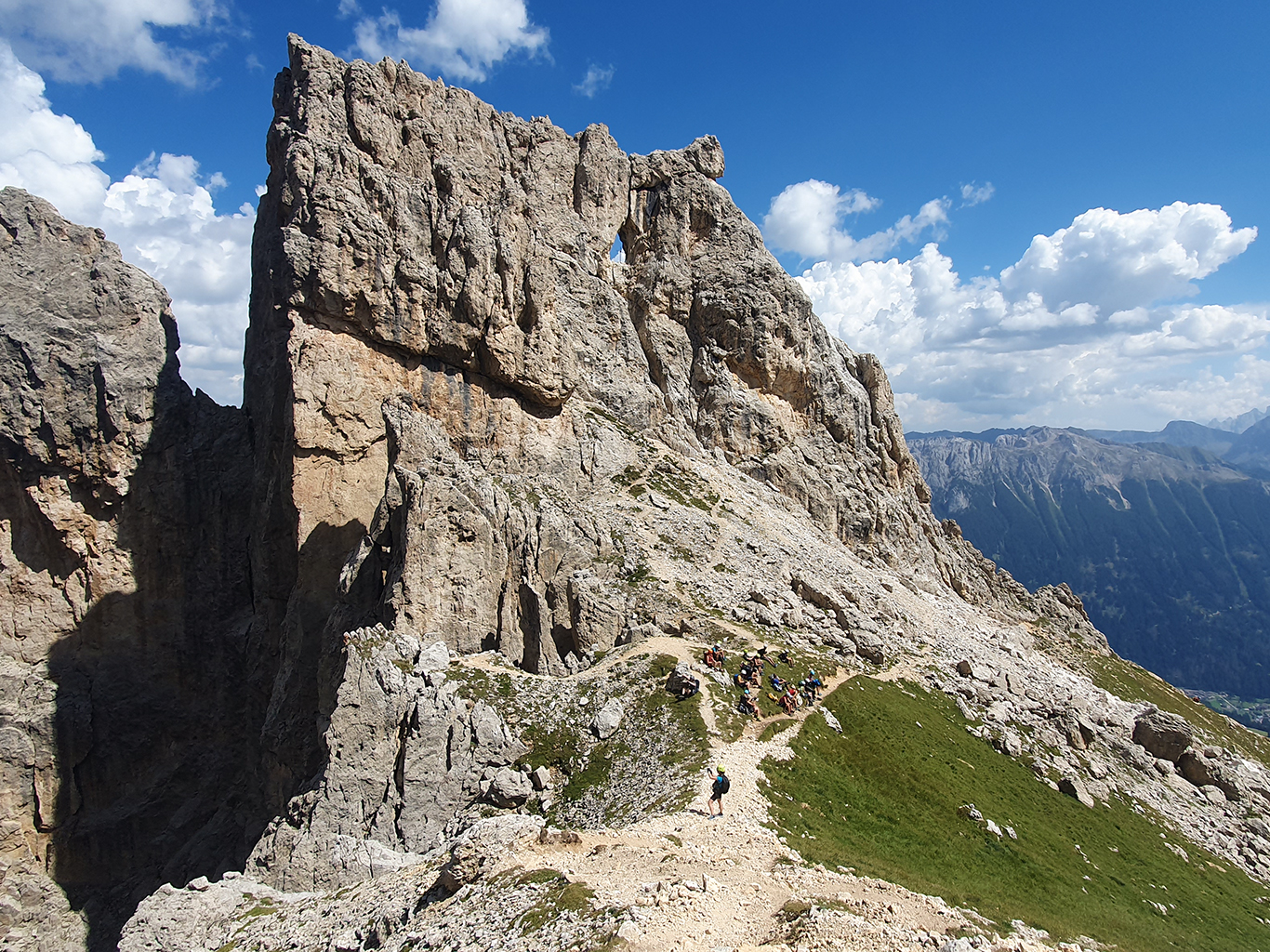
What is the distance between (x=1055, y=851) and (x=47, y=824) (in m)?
76.0

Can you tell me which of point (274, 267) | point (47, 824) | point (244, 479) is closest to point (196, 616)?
point (244, 479)

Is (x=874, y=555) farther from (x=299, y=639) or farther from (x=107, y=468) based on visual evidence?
(x=107, y=468)

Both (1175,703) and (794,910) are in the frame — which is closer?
(794,910)

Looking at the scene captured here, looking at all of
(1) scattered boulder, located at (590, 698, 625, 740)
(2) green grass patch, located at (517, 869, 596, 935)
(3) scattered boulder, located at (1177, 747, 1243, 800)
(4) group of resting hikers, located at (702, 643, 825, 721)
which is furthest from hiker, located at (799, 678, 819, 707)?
(3) scattered boulder, located at (1177, 747, 1243, 800)

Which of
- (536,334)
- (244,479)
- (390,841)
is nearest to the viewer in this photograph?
(390,841)

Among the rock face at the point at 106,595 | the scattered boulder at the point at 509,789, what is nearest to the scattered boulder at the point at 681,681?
the scattered boulder at the point at 509,789

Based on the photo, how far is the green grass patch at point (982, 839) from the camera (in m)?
28.7

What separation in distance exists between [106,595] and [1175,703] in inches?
4753

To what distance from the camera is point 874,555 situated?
289 feet

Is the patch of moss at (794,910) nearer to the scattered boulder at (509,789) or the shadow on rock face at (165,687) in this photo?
the scattered boulder at (509,789)

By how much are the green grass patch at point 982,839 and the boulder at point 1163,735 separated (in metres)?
15.5

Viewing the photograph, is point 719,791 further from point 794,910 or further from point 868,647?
point 868,647

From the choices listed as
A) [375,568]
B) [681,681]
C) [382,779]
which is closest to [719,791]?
[681,681]

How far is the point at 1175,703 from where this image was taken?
85.6 metres
